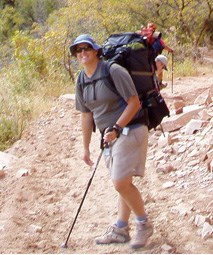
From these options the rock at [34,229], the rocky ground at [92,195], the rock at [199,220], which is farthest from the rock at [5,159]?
the rock at [199,220]

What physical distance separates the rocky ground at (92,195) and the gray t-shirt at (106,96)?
0.87 meters

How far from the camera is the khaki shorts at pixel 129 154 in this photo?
3.62 m

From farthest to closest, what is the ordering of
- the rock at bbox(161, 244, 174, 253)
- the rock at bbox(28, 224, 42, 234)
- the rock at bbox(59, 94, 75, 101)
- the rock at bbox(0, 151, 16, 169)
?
1. the rock at bbox(59, 94, 75, 101)
2. the rock at bbox(0, 151, 16, 169)
3. the rock at bbox(28, 224, 42, 234)
4. the rock at bbox(161, 244, 174, 253)

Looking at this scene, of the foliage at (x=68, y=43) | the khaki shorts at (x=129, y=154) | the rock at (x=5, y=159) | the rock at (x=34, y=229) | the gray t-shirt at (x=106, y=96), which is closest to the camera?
the gray t-shirt at (x=106, y=96)

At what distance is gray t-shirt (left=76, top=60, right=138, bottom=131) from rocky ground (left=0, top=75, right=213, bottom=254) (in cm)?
87

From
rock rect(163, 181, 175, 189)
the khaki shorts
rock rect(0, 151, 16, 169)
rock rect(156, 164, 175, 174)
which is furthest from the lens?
rock rect(0, 151, 16, 169)

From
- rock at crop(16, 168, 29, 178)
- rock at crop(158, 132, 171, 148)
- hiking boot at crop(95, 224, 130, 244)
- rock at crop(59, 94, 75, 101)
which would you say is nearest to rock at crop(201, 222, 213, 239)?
hiking boot at crop(95, 224, 130, 244)

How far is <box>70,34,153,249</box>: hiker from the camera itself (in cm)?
353

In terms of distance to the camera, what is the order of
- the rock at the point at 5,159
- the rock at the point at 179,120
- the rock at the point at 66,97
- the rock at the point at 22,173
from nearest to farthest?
the rock at the point at 22,173, the rock at the point at 5,159, the rock at the point at 179,120, the rock at the point at 66,97

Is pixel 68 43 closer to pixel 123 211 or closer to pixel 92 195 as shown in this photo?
pixel 92 195

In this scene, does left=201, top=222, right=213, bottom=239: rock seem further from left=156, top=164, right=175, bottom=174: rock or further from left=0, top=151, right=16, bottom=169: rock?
left=0, top=151, right=16, bottom=169: rock

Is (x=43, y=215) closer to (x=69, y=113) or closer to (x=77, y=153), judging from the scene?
(x=77, y=153)

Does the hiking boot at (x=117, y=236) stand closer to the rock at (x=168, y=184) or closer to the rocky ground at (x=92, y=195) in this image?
the rocky ground at (x=92, y=195)

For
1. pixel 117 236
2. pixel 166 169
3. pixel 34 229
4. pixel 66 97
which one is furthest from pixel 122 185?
pixel 66 97
